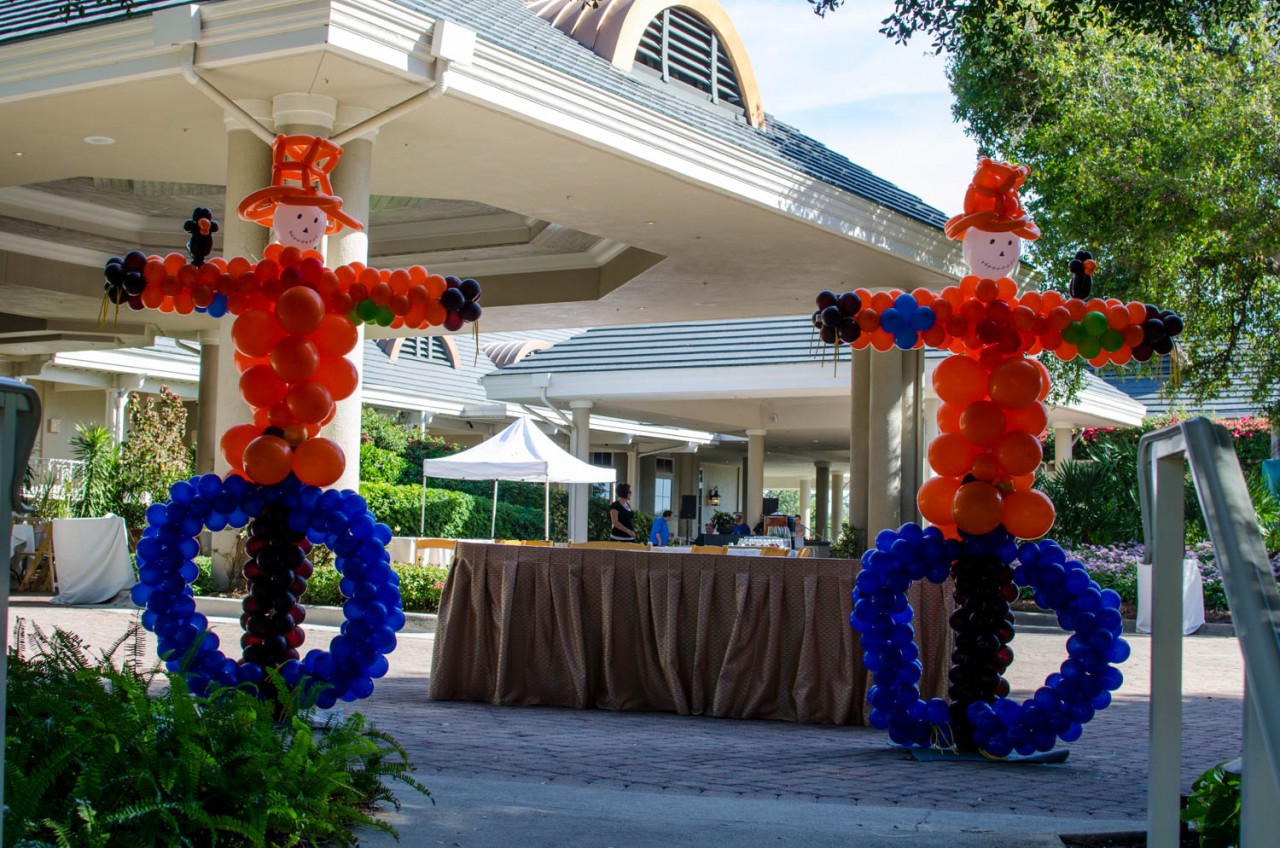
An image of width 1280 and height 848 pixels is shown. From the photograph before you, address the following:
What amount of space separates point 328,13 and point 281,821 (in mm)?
6389

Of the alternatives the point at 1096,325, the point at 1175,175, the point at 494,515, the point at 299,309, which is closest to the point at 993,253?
the point at 1096,325

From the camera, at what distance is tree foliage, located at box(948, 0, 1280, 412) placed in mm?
13703

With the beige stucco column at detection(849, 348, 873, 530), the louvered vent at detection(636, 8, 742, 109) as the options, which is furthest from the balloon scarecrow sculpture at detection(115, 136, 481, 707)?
the beige stucco column at detection(849, 348, 873, 530)

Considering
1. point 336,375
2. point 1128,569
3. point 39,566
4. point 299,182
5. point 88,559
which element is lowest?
point 39,566

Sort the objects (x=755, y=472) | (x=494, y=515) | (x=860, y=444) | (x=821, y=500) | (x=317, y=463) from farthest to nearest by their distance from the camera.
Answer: (x=821, y=500), (x=755, y=472), (x=494, y=515), (x=860, y=444), (x=317, y=463)

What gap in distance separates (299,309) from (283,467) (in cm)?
81

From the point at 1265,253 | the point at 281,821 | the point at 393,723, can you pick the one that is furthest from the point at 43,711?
the point at 1265,253

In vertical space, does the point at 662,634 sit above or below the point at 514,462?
below

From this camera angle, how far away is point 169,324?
20766 mm

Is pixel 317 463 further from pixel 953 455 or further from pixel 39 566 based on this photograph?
pixel 39 566

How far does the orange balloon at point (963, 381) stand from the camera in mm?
7145

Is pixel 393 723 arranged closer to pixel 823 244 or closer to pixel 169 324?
pixel 823 244

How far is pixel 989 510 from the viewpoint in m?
6.96

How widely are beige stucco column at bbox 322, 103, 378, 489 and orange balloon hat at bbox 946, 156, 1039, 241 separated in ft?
16.0
